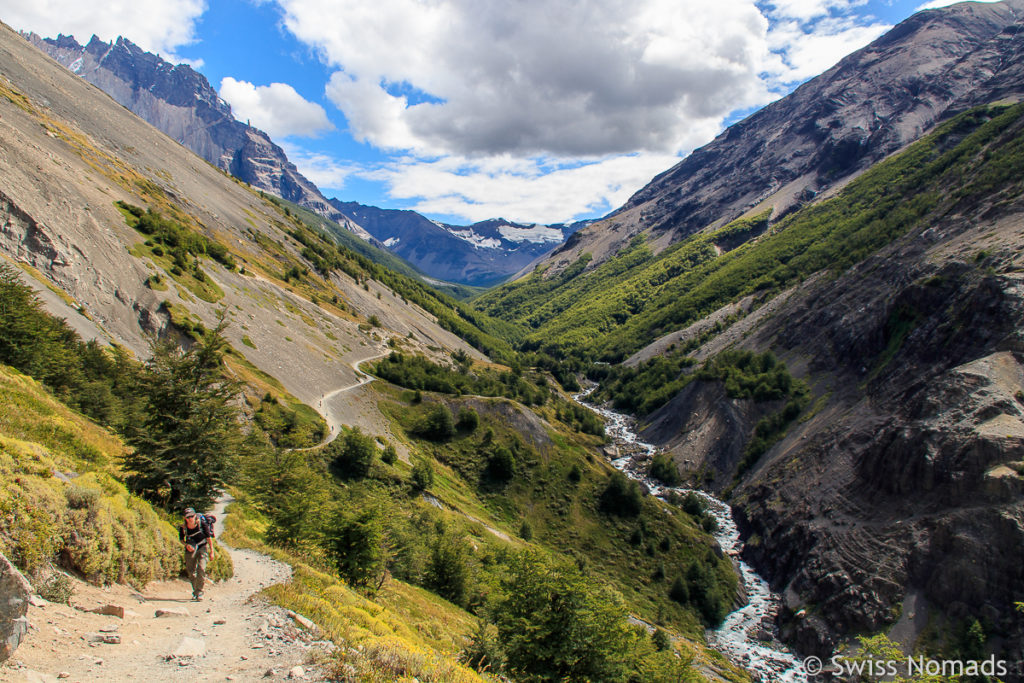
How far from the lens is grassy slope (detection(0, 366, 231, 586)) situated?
9.84 metres

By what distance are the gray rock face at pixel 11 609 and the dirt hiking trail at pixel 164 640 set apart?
24cm

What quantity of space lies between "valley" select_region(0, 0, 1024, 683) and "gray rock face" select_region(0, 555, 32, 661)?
0.04 m

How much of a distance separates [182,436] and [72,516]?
6.41 m

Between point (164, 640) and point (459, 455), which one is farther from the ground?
point (164, 640)

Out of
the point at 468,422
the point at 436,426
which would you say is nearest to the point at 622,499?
the point at 468,422

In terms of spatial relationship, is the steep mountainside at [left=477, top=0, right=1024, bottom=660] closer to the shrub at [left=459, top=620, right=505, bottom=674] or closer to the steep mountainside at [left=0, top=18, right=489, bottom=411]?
the shrub at [left=459, top=620, right=505, bottom=674]

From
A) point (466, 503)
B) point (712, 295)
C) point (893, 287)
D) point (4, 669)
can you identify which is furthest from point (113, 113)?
point (712, 295)

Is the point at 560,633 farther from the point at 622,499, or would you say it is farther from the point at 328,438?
the point at 622,499

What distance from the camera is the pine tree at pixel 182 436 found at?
53.7ft

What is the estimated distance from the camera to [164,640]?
1013 centimetres

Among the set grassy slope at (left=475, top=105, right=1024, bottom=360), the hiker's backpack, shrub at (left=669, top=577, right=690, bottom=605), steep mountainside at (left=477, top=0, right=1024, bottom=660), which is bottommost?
shrub at (left=669, top=577, right=690, bottom=605)

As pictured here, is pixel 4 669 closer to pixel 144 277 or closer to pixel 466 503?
pixel 466 503

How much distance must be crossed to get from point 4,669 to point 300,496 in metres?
14.8

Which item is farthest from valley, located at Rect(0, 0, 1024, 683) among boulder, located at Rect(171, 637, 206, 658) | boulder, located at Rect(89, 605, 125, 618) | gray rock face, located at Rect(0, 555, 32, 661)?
boulder, located at Rect(171, 637, 206, 658)
